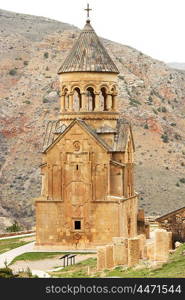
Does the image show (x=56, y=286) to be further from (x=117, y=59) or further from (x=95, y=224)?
(x=117, y=59)

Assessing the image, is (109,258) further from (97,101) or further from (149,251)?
(97,101)

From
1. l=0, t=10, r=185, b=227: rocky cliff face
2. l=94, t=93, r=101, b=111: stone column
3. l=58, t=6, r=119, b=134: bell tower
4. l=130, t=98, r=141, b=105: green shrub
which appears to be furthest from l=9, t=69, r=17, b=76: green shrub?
l=94, t=93, r=101, b=111: stone column

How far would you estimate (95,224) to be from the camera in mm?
45188

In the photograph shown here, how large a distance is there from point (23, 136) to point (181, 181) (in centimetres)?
1607

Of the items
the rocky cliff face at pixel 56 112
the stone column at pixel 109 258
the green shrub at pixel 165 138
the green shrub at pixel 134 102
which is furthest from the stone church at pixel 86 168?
the green shrub at pixel 134 102

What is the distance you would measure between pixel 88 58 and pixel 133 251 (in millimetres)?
14510

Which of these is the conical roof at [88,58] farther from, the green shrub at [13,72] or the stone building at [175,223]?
the green shrub at [13,72]

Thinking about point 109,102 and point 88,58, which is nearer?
point 88,58

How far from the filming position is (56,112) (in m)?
93.2

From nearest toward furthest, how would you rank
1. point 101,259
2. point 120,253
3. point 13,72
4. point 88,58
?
point 120,253, point 101,259, point 88,58, point 13,72

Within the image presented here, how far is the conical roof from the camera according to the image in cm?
4609

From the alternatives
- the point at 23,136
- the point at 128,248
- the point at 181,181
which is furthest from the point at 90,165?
the point at 23,136

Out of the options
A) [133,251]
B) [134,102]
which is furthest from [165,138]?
[133,251]

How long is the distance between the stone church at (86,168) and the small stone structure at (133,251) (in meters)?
9.55
